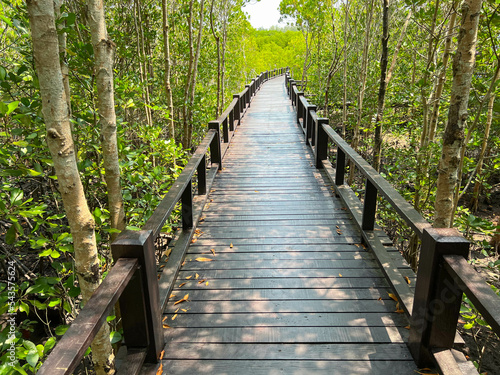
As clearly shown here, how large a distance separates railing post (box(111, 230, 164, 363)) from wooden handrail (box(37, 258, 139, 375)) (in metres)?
0.07

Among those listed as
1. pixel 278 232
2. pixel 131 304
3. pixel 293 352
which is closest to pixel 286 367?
pixel 293 352

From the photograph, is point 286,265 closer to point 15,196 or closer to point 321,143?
point 15,196

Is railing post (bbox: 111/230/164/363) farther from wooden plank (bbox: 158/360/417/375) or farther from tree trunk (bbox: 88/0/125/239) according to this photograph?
tree trunk (bbox: 88/0/125/239)

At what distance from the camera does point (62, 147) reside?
A: 2221 millimetres

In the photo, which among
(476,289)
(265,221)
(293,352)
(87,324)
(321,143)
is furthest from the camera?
(321,143)

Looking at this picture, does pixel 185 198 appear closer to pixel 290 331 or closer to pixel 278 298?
pixel 278 298

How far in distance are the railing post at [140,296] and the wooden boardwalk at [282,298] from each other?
0.92 feet

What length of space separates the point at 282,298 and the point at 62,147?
6.77 ft

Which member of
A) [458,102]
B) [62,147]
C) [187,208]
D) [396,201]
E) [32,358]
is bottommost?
[32,358]

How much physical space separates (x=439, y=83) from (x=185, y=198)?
4.06 metres

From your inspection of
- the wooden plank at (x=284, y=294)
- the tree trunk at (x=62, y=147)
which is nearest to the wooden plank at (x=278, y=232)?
the wooden plank at (x=284, y=294)

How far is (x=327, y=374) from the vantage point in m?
2.36

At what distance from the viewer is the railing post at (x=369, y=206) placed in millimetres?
3744

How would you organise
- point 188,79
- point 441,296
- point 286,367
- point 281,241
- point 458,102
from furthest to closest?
point 188,79 → point 281,241 → point 458,102 → point 286,367 → point 441,296
